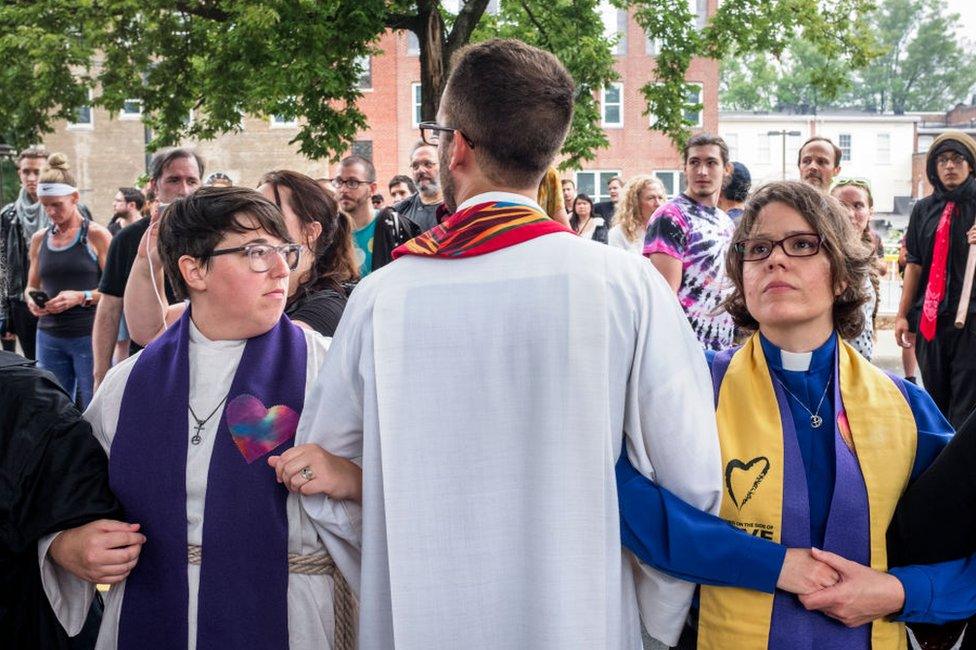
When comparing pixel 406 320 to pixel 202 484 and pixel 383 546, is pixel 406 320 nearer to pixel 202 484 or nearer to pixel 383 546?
pixel 383 546

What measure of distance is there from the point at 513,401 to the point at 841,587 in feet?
2.74

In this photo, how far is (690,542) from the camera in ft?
7.54

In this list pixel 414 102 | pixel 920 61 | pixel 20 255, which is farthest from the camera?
pixel 920 61

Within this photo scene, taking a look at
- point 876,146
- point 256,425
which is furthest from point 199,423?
point 876,146

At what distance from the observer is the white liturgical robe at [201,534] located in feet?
8.54

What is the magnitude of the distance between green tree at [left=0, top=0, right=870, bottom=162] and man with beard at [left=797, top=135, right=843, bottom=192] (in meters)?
7.60

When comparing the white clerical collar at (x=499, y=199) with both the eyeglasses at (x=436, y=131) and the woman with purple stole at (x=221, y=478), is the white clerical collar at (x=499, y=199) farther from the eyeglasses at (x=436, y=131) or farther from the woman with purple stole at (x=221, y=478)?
the woman with purple stole at (x=221, y=478)

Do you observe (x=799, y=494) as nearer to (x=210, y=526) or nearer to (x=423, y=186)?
(x=210, y=526)

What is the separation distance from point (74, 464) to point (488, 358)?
1.08 m

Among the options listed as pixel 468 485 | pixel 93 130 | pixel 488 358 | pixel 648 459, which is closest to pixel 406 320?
pixel 488 358

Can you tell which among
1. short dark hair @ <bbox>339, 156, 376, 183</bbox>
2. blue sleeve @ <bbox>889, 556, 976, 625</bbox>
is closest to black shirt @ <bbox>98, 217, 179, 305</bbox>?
short dark hair @ <bbox>339, 156, 376, 183</bbox>

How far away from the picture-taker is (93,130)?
1465 inches

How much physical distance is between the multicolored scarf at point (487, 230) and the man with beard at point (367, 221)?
10.5 feet

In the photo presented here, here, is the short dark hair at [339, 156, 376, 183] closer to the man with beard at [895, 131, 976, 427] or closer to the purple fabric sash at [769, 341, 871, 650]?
the man with beard at [895, 131, 976, 427]
